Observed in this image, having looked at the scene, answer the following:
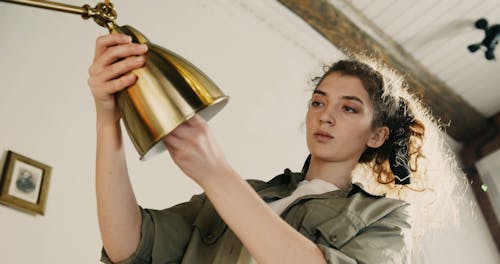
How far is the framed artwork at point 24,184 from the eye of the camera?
1.17 m

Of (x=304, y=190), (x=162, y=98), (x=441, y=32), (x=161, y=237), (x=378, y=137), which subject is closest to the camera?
(x=162, y=98)

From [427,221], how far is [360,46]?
155cm

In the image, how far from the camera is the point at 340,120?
992 mm

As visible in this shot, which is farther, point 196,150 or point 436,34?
point 436,34

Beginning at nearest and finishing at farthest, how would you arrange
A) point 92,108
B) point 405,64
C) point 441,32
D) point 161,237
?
point 161,237
point 92,108
point 441,32
point 405,64

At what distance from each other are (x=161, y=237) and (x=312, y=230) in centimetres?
22

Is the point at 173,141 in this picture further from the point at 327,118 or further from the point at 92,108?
the point at 92,108

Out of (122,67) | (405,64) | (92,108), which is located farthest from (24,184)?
(405,64)

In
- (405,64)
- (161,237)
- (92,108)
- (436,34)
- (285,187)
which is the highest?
(436,34)

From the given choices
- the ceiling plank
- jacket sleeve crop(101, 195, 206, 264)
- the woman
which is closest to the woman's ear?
the woman

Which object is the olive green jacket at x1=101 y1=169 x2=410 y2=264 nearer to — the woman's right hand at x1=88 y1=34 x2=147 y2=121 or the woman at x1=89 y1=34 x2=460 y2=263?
the woman at x1=89 y1=34 x2=460 y2=263

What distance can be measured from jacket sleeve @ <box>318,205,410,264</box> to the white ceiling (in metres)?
1.93

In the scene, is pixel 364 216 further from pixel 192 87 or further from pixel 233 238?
pixel 192 87

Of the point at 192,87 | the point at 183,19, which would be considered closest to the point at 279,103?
the point at 183,19
